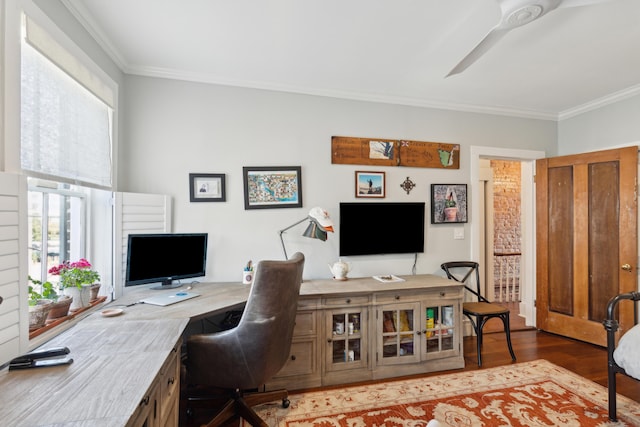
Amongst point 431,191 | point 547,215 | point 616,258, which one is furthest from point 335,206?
point 616,258

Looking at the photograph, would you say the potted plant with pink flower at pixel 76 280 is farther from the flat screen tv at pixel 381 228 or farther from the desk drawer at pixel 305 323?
the flat screen tv at pixel 381 228

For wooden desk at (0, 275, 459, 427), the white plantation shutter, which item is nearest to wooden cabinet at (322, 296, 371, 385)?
wooden desk at (0, 275, 459, 427)

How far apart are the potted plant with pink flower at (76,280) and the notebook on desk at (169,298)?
32 cm

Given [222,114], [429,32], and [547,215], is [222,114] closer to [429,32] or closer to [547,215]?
[429,32]

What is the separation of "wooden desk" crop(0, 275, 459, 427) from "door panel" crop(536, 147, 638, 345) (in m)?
3.57

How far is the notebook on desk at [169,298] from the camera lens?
6.39 ft

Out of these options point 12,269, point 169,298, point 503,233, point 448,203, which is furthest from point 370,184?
point 503,233

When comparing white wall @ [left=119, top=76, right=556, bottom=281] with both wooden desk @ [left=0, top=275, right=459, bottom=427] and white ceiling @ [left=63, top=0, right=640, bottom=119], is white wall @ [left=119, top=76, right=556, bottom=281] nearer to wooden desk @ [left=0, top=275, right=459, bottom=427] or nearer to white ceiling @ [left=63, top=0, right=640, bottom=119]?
white ceiling @ [left=63, top=0, right=640, bottom=119]

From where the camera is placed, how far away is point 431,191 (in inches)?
126

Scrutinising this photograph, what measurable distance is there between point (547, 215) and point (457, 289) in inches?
68.9

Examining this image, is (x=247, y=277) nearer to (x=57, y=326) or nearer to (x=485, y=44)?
(x=57, y=326)

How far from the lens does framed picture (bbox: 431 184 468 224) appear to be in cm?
320

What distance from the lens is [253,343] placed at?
1651 mm

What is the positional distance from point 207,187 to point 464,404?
8.68 ft
